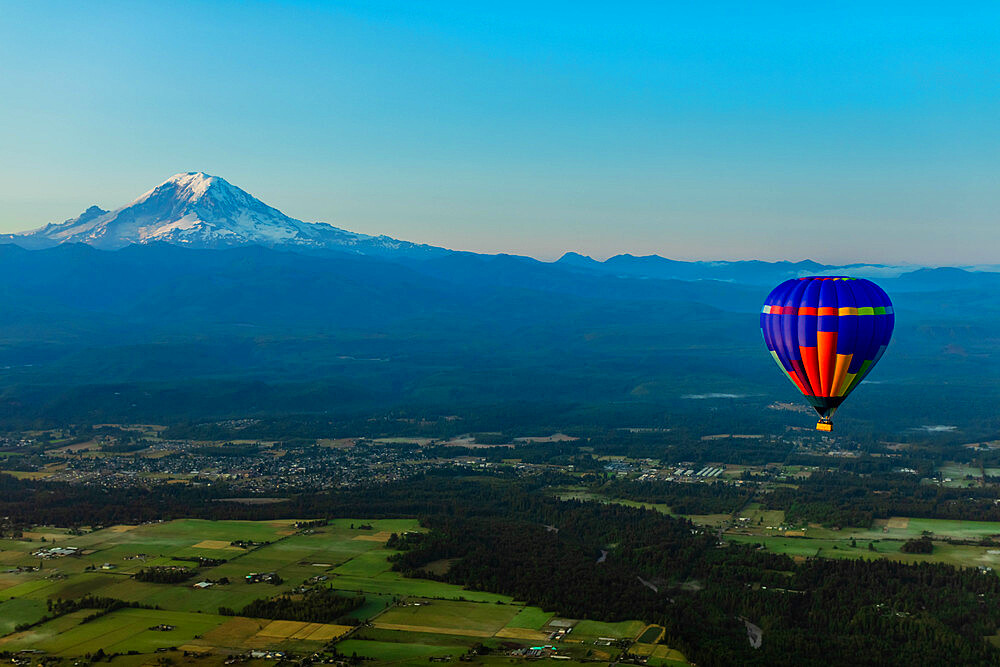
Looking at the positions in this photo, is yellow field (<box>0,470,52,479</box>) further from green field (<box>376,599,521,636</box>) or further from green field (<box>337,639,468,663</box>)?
green field (<box>337,639,468,663</box>)

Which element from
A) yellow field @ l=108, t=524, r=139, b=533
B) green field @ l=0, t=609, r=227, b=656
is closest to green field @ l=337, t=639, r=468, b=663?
green field @ l=0, t=609, r=227, b=656

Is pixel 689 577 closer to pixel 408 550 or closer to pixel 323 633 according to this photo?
pixel 408 550

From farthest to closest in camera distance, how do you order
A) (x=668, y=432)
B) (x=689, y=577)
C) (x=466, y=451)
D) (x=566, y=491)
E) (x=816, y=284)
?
(x=668, y=432) → (x=466, y=451) → (x=566, y=491) → (x=689, y=577) → (x=816, y=284)

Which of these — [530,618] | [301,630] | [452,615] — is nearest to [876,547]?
[530,618]

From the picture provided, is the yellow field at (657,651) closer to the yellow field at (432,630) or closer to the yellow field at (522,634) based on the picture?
the yellow field at (522,634)

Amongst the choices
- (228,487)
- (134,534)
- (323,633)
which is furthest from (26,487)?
(323,633)

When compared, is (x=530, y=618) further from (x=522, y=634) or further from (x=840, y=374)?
(x=840, y=374)

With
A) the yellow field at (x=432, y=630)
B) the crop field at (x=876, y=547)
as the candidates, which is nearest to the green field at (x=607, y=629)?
the yellow field at (x=432, y=630)
